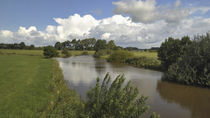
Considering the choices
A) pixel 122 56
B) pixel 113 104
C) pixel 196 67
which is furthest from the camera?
pixel 122 56

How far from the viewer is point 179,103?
35.2ft

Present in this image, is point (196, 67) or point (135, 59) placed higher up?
point (196, 67)

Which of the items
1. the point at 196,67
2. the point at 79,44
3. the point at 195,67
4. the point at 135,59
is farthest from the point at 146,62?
the point at 79,44

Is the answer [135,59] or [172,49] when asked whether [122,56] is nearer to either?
[135,59]

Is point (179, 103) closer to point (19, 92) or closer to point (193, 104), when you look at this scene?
point (193, 104)

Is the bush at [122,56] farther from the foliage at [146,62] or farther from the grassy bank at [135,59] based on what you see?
the foliage at [146,62]

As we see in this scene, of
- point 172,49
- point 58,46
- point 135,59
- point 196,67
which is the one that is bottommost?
point 135,59

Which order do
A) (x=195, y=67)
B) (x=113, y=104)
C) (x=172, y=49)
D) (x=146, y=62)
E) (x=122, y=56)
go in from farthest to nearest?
(x=122, y=56) → (x=146, y=62) → (x=172, y=49) → (x=195, y=67) → (x=113, y=104)

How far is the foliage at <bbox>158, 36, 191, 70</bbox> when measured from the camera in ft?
77.7

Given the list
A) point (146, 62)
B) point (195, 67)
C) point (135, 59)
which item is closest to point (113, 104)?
point (195, 67)

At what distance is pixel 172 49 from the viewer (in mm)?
24766

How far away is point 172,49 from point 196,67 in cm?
971

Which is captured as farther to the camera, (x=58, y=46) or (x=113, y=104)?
(x=58, y=46)

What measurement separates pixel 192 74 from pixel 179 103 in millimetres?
6761
